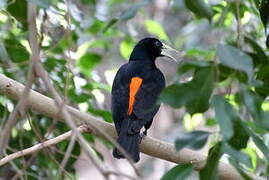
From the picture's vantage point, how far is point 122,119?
3.62m

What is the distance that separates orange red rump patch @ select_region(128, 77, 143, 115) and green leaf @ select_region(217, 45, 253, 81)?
2.04m

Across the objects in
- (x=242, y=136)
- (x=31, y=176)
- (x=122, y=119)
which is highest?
(x=242, y=136)

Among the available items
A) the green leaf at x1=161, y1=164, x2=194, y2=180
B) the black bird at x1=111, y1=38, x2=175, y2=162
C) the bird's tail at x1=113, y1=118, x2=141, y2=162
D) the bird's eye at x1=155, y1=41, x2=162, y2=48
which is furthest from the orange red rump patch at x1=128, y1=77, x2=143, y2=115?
the green leaf at x1=161, y1=164, x2=194, y2=180

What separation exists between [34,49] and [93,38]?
3546 mm

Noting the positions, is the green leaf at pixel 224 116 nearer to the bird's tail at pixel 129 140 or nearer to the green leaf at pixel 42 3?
the green leaf at pixel 42 3

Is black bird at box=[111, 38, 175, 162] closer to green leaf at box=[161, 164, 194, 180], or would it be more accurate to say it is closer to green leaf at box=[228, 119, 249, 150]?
green leaf at box=[161, 164, 194, 180]

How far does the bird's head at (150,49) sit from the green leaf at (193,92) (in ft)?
9.33

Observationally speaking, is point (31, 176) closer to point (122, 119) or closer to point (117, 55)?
point (122, 119)

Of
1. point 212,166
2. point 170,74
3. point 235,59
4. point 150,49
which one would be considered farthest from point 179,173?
point 170,74

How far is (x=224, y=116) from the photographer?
5.50 feet

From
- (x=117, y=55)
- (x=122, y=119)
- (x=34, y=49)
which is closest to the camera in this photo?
(x=34, y=49)

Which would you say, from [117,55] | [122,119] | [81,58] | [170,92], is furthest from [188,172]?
[117,55]

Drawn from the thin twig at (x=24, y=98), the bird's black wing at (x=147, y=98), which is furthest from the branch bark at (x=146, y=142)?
the thin twig at (x=24, y=98)

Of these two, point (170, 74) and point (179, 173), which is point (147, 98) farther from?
point (170, 74)
